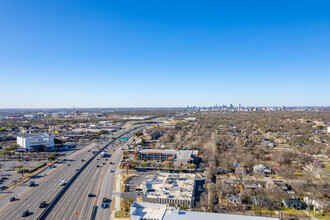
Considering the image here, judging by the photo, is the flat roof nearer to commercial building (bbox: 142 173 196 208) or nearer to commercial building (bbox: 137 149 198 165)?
commercial building (bbox: 142 173 196 208)

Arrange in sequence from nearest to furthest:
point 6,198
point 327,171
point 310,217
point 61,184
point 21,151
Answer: point 310,217 → point 6,198 → point 61,184 → point 327,171 → point 21,151

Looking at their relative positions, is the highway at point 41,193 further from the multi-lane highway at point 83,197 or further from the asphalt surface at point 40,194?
the multi-lane highway at point 83,197

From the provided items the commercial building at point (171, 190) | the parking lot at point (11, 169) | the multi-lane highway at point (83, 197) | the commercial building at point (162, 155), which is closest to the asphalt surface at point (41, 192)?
the multi-lane highway at point (83, 197)

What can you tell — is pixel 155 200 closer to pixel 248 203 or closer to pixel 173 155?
pixel 248 203

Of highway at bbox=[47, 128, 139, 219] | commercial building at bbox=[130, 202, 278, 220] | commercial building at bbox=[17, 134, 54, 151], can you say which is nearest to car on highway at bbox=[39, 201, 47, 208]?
highway at bbox=[47, 128, 139, 219]

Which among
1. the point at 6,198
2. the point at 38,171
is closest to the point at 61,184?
the point at 6,198

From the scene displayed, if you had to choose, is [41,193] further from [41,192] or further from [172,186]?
[172,186]
